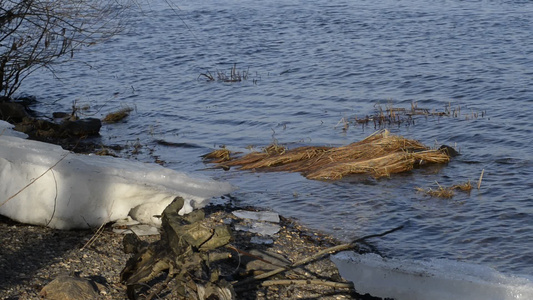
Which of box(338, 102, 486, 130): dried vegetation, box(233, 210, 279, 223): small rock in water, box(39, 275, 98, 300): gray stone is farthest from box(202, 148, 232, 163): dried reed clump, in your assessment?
box(39, 275, 98, 300): gray stone

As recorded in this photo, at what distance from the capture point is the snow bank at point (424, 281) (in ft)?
17.0

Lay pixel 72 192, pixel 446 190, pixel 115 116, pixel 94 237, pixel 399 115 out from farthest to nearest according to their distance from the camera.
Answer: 1. pixel 115 116
2. pixel 399 115
3. pixel 446 190
4. pixel 72 192
5. pixel 94 237

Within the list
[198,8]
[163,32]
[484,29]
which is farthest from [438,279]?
[198,8]

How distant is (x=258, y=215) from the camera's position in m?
6.96

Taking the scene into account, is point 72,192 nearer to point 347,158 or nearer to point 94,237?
point 94,237

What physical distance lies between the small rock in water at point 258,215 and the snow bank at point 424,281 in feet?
4.13

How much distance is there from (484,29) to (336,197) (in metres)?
11.8

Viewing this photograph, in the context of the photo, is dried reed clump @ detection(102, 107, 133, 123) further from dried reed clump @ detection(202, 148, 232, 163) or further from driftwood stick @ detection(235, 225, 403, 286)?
driftwood stick @ detection(235, 225, 403, 286)

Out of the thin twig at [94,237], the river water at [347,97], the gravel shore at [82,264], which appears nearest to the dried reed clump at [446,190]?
the river water at [347,97]

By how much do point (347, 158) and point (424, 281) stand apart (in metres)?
4.19

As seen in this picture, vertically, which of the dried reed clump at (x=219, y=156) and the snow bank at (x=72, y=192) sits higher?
the snow bank at (x=72, y=192)

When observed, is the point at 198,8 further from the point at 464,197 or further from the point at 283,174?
the point at 464,197

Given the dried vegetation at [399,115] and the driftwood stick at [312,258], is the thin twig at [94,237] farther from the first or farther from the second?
the dried vegetation at [399,115]

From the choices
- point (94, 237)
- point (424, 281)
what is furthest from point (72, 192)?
point (424, 281)
